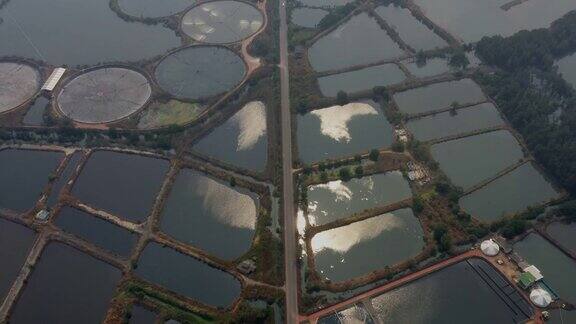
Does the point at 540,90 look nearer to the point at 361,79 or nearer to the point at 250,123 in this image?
the point at 361,79

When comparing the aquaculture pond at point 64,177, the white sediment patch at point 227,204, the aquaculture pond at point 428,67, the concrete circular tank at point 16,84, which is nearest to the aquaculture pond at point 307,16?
the aquaculture pond at point 428,67

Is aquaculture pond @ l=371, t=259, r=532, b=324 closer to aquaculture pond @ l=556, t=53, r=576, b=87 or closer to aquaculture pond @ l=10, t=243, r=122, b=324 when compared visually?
aquaculture pond @ l=10, t=243, r=122, b=324

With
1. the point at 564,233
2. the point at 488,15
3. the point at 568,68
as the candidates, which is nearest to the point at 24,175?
the point at 564,233

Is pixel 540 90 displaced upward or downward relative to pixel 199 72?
downward

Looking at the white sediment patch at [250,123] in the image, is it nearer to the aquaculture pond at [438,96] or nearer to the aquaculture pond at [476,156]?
the aquaculture pond at [438,96]

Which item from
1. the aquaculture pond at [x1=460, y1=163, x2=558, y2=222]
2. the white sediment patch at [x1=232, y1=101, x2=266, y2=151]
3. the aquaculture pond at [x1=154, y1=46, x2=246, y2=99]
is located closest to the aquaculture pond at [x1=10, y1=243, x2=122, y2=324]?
the white sediment patch at [x1=232, y1=101, x2=266, y2=151]

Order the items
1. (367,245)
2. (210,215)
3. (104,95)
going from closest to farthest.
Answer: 1. (367,245)
2. (210,215)
3. (104,95)
